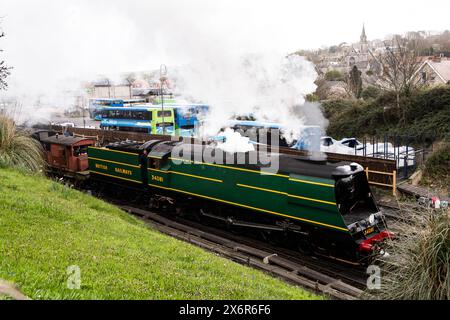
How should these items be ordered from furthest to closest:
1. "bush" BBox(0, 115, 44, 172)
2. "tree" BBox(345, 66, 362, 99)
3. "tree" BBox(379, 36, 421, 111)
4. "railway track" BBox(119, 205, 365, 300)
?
"tree" BBox(345, 66, 362, 99)
"tree" BBox(379, 36, 421, 111)
"bush" BBox(0, 115, 44, 172)
"railway track" BBox(119, 205, 365, 300)

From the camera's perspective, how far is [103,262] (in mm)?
6336

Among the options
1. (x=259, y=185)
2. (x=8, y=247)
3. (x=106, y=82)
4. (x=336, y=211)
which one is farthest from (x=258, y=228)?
(x=106, y=82)

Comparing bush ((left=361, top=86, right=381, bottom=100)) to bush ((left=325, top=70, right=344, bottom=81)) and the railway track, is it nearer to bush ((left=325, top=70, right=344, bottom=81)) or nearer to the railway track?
bush ((left=325, top=70, right=344, bottom=81))

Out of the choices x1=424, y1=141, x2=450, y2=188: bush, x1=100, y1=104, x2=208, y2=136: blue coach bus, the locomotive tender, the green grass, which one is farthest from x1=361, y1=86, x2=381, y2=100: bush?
the green grass

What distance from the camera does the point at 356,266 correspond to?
9477 mm

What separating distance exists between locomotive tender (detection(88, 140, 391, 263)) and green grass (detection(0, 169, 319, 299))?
2642 mm

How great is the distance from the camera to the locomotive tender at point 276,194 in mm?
9383

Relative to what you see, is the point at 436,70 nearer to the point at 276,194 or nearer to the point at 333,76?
the point at 333,76

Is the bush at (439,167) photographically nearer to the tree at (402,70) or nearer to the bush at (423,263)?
the tree at (402,70)

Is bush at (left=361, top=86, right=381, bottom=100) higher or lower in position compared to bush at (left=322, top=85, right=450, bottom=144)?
Result: higher

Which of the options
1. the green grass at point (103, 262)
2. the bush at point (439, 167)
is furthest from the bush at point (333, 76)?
the green grass at point (103, 262)

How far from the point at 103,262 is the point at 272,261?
14.9ft

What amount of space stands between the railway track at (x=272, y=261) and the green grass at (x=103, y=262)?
126 centimetres

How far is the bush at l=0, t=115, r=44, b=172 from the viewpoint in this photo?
14656 mm
